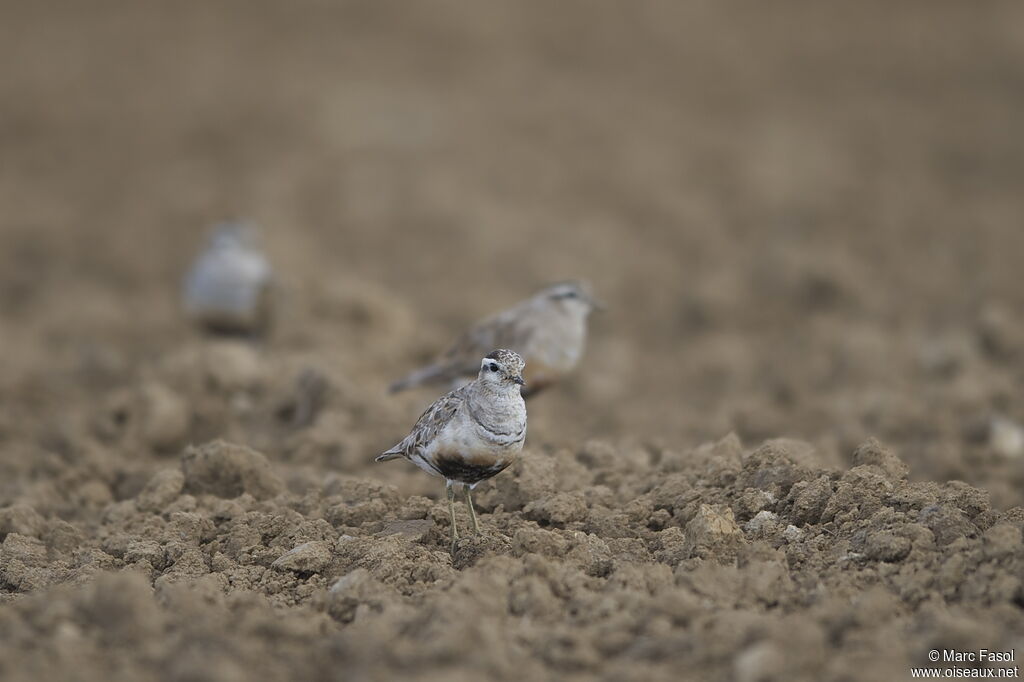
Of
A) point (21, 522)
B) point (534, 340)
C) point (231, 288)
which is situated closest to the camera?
point (21, 522)

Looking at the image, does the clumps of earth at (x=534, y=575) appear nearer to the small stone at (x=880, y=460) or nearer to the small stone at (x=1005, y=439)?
the small stone at (x=880, y=460)

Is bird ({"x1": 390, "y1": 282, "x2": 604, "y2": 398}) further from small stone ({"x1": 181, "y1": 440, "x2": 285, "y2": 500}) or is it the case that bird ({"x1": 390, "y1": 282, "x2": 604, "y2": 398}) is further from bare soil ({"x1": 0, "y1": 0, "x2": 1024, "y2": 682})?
small stone ({"x1": 181, "y1": 440, "x2": 285, "y2": 500})

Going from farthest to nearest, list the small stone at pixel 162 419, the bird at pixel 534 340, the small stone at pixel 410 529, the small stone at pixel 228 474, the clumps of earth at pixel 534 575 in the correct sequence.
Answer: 1. the small stone at pixel 162 419
2. the bird at pixel 534 340
3. the small stone at pixel 228 474
4. the small stone at pixel 410 529
5. the clumps of earth at pixel 534 575

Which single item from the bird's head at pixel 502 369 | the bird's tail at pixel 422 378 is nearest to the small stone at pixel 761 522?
the bird's head at pixel 502 369

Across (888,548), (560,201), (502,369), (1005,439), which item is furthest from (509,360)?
(560,201)

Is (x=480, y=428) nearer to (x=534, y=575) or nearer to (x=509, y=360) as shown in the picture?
(x=509, y=360)

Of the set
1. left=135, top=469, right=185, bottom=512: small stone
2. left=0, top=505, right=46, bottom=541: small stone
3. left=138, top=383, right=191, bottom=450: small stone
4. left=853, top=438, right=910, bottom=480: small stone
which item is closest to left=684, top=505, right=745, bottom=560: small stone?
left=853, top=438, right=910, bottom=480: small stone
